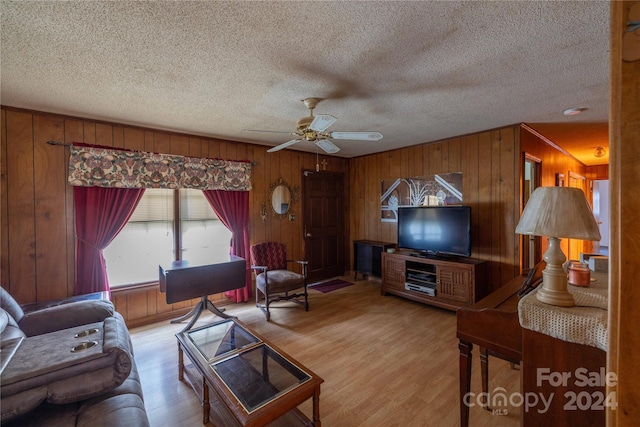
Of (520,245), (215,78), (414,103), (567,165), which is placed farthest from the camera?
(567,165)

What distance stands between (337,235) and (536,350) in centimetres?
411

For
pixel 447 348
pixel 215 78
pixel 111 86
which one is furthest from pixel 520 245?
pixel 111 86

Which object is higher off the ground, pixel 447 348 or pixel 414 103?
pixel 414 103

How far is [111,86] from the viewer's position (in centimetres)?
218

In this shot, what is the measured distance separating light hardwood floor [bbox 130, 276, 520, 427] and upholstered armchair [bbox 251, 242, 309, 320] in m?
0.17

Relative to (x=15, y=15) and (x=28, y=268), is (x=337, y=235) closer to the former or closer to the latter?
(x=28, y=268)

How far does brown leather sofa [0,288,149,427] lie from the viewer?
41.8 inches

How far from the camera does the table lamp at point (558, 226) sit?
3.91 ft

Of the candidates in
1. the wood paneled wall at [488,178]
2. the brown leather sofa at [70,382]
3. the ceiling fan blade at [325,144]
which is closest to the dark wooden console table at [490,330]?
the brown leather sofa at [70,382]

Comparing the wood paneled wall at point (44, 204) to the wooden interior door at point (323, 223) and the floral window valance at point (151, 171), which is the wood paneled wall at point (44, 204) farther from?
the wooden interior door at point (323, 223)

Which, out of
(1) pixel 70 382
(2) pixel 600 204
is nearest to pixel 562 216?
(1) pixel 70 382

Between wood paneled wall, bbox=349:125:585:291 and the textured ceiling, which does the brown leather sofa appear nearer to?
the textured ceiling

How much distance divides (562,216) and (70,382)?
2279mm

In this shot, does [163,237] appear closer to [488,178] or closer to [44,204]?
[44,204]
